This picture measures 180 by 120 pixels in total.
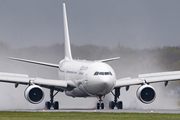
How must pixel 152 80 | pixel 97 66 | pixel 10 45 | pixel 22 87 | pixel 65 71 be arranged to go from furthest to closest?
pixel 10 45 < pixel 22 87 < pixel 65 71 < pixel 152 80 < pixel 97 66

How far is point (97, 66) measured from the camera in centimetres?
4569

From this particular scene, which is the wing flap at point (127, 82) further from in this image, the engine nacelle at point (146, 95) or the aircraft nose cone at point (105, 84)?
the aircraft nose cone at point (105, 84)

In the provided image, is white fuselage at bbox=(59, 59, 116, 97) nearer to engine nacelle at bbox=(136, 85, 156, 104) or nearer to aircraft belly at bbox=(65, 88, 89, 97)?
aircraft belly at bbox=(65, 88, 89, 97)

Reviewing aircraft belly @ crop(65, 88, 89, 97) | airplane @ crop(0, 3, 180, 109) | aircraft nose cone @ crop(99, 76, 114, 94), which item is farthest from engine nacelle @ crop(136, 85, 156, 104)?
aircraft belly @ crop(65, 88, 89, 97)

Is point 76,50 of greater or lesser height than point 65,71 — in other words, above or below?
above

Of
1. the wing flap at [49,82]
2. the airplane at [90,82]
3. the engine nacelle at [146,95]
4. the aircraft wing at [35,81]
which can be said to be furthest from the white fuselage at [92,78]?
the engine nacelle at [146,95]

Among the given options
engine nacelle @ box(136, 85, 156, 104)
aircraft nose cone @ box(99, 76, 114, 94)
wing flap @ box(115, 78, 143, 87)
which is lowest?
engine nacelle @ box(136, 85, 156, 104)

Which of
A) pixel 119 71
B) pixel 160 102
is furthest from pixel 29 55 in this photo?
pixel 160 102

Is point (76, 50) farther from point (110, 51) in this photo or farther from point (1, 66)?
point (1, 66)

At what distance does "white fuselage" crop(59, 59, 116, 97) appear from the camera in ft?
145

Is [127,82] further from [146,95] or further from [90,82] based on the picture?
[90,82]

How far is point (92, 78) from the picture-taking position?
44906mm

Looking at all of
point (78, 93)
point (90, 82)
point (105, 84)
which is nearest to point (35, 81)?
point (78, 93)

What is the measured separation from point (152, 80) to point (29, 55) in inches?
807
